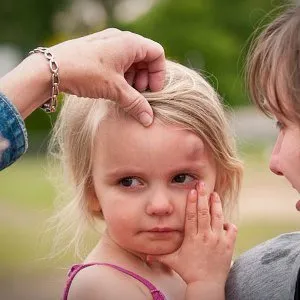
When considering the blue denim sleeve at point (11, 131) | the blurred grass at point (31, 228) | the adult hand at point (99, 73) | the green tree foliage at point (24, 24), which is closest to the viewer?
the blue denim sleeve at point (11, 131)

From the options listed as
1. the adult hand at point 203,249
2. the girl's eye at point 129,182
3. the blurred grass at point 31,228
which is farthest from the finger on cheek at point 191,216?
the blurred grass at point 31,228

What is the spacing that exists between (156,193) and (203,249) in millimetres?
199

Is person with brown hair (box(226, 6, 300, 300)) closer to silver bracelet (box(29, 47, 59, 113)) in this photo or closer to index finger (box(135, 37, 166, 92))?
index finger (box(135, 37, 166, 92))

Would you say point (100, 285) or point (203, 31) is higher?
point (100, 285)

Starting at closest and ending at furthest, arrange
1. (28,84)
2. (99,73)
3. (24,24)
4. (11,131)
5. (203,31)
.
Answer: (11,131) → (28,84) → (99,73) → (203,31) → (24,24)

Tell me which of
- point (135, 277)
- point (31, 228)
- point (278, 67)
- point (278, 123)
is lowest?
point (31, 228)

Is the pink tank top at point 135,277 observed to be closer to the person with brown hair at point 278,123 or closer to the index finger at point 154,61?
the person with brown hair at point 278,123

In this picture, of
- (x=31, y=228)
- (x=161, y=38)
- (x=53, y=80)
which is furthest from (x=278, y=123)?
(x=161, y=38)

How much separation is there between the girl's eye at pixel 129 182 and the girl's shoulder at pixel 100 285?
0.24 m

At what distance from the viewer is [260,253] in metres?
2.47

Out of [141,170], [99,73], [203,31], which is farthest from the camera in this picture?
[203,31]

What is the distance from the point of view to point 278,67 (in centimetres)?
229

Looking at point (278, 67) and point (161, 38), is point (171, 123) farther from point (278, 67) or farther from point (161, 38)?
point (161, 38)

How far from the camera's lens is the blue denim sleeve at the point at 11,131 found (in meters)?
2.21
